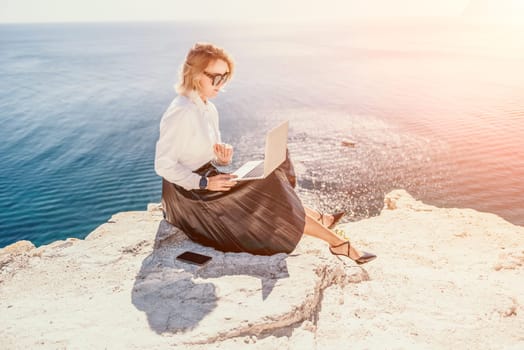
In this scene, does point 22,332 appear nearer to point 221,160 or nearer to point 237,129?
point 221,160

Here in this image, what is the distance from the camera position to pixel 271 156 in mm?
4586

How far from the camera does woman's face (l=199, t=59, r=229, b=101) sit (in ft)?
15.9

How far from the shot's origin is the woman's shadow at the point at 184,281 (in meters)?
4.04

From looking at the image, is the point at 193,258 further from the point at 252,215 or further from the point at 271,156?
the point at 271,156

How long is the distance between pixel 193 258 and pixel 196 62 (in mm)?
2366

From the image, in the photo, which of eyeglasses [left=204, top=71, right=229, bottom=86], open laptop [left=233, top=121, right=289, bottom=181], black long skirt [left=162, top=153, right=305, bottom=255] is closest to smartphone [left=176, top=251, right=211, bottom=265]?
black long skirt [left=162, top=153, right=305, bottom=255]

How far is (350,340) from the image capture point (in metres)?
3.87

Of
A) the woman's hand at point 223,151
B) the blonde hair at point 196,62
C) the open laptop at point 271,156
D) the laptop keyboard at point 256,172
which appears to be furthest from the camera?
the woman's hand at point 223,151

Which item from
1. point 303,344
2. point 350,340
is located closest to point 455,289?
point 350,340

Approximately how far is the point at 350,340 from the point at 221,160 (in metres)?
A: 2.68

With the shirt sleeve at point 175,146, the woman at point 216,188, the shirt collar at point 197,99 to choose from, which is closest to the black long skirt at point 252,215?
the woman at point 216,188

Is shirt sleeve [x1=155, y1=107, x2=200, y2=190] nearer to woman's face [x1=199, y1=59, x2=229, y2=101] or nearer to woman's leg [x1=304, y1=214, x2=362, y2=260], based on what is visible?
woman's face [x1=199, y1=59, x2=229, y2=101]

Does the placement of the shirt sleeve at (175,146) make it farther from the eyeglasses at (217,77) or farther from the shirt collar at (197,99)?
the eyeglasses at (217,77)

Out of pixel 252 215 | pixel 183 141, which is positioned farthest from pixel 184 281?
pixel 183 141
